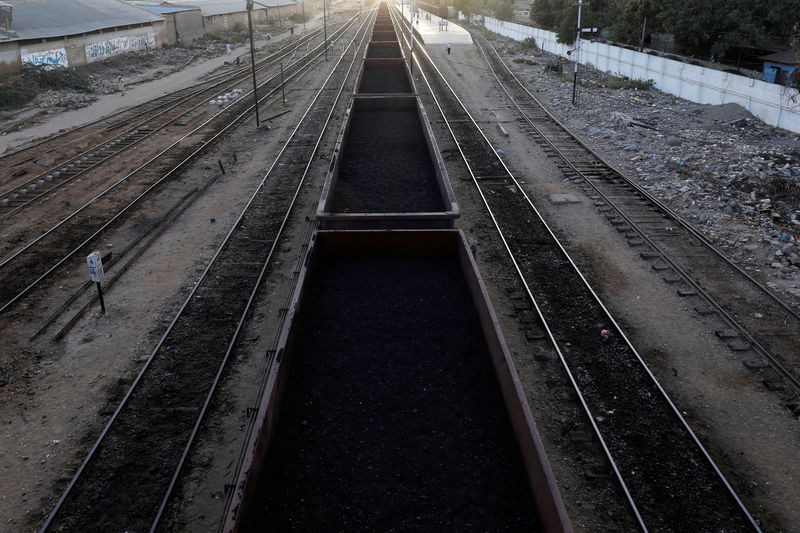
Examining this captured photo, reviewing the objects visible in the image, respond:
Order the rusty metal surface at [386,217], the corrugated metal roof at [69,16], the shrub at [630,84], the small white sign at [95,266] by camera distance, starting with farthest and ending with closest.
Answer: the corrugated metal roof at [69,16] → the shrub at [630,84] → the small white sign at [95,266] → the rusty metal surface at [386,217]

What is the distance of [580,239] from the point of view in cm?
1255

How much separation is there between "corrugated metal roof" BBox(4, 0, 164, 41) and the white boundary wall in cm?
3352

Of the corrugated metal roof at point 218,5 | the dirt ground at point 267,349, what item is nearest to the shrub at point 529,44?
the corrugated metal roof at point 218,5

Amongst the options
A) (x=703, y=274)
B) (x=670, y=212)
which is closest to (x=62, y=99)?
(x=670, y=212)

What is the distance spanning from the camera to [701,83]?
947 inches

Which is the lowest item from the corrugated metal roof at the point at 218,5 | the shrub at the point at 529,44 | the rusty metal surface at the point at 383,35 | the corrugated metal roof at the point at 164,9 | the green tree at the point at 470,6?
the shrub at the point at 529,44

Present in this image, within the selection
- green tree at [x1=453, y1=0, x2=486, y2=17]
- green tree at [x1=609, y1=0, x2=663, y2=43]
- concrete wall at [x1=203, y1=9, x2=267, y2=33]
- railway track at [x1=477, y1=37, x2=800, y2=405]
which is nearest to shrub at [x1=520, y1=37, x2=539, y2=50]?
green tree at [x1=609, y1=0, x2=663, y2=43]

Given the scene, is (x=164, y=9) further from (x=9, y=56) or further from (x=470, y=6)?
(x=470, y=6)

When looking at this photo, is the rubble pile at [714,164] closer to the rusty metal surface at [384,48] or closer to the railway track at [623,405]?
the railway track at [623,405]

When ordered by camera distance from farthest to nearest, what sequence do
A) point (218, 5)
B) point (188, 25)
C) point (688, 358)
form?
point (218, 5), point (188, 25), point (688, 358)

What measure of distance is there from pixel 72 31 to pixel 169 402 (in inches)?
1384

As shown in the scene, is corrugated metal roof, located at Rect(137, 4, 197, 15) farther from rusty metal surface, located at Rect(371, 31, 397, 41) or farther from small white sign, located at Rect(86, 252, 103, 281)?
small white sign, located at Rect(86, 252, 103, 281)

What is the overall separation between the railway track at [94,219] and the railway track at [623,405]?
380 inches

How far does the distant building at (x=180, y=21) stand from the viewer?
46.1 metres
